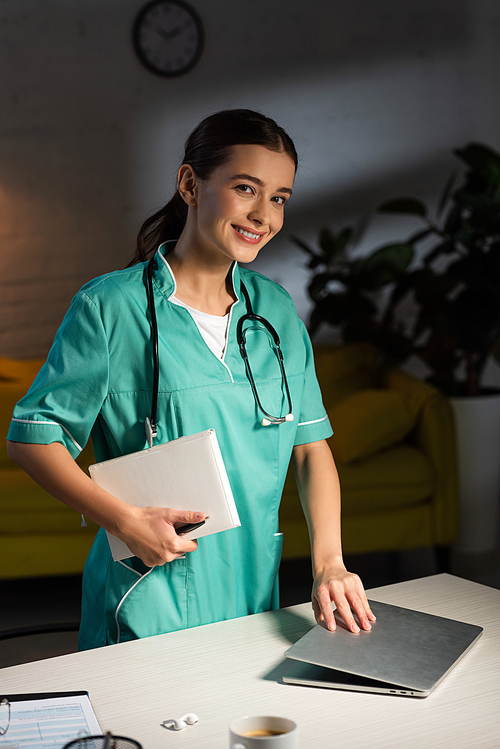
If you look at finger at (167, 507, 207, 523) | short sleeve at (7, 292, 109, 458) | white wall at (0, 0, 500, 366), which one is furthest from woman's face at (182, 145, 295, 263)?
white wall at (0, 0, 500, 366)

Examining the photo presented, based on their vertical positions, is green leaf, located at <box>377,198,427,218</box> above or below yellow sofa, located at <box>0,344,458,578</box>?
above

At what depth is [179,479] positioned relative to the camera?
113cm

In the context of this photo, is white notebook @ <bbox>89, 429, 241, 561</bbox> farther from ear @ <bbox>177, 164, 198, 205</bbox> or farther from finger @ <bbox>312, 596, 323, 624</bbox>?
ear @ <bbox>177, 164, 198, 205</bbox>

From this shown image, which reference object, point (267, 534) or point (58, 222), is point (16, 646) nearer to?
point (267, 534)

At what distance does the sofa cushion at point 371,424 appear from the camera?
10.1ft

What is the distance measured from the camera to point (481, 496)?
3426 millimetres

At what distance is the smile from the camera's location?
1.24 meters

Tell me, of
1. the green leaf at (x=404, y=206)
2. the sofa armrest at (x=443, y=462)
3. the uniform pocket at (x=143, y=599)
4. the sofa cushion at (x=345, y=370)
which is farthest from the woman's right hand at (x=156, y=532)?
the green leaf at (x=404, y=206)

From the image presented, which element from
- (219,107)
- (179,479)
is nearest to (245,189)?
(179,479)

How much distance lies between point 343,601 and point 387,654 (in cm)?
12

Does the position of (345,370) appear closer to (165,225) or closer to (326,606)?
(165,225)

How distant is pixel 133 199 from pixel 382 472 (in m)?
2.09

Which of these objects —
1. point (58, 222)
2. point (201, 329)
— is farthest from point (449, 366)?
point (201, 329)

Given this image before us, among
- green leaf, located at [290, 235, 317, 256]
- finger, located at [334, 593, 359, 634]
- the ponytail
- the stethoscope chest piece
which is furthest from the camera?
green leaf, located at [290, 235, 317, 256]
